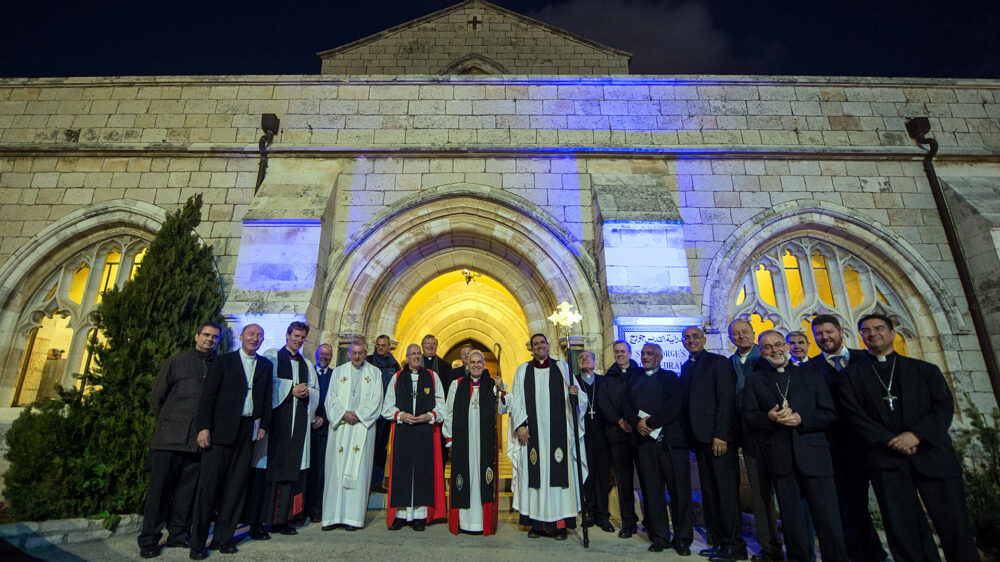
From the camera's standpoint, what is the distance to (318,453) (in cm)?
446

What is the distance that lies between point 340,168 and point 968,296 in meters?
8.44

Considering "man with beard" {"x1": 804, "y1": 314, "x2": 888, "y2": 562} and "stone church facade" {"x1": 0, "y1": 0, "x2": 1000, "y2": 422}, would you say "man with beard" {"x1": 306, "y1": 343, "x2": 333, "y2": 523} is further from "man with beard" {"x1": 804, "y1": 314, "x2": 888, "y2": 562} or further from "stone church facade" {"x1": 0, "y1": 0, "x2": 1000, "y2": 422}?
"man with beard" {"x1": 804, "y1": 314, "x2": 888, "y2": 562}

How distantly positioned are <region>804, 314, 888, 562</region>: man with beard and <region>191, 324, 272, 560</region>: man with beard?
4.00 metres

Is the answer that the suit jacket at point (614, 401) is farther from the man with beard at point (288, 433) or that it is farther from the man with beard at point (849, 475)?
the man with beard at point (288, 433)

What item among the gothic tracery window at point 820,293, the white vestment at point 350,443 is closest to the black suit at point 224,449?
the white vestment at point 350,443

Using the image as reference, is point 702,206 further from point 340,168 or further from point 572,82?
point 340,168

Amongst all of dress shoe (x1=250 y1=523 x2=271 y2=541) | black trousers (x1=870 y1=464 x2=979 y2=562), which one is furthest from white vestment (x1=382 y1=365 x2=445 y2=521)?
black trousers (x1=870 y1=464 x2=979 y2=562)

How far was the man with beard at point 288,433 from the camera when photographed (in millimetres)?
3764

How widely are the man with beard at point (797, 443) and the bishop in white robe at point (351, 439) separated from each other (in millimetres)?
3116

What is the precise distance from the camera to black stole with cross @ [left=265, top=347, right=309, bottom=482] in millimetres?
3791

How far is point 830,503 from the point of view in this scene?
292cm

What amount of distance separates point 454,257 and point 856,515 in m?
5.10

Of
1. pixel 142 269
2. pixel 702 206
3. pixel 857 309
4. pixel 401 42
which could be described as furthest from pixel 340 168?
pixel 857 309

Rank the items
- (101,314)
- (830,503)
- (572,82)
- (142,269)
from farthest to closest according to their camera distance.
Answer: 1. (572,82)
2. (142,269)
3. (101,314)
4. (830,503)
